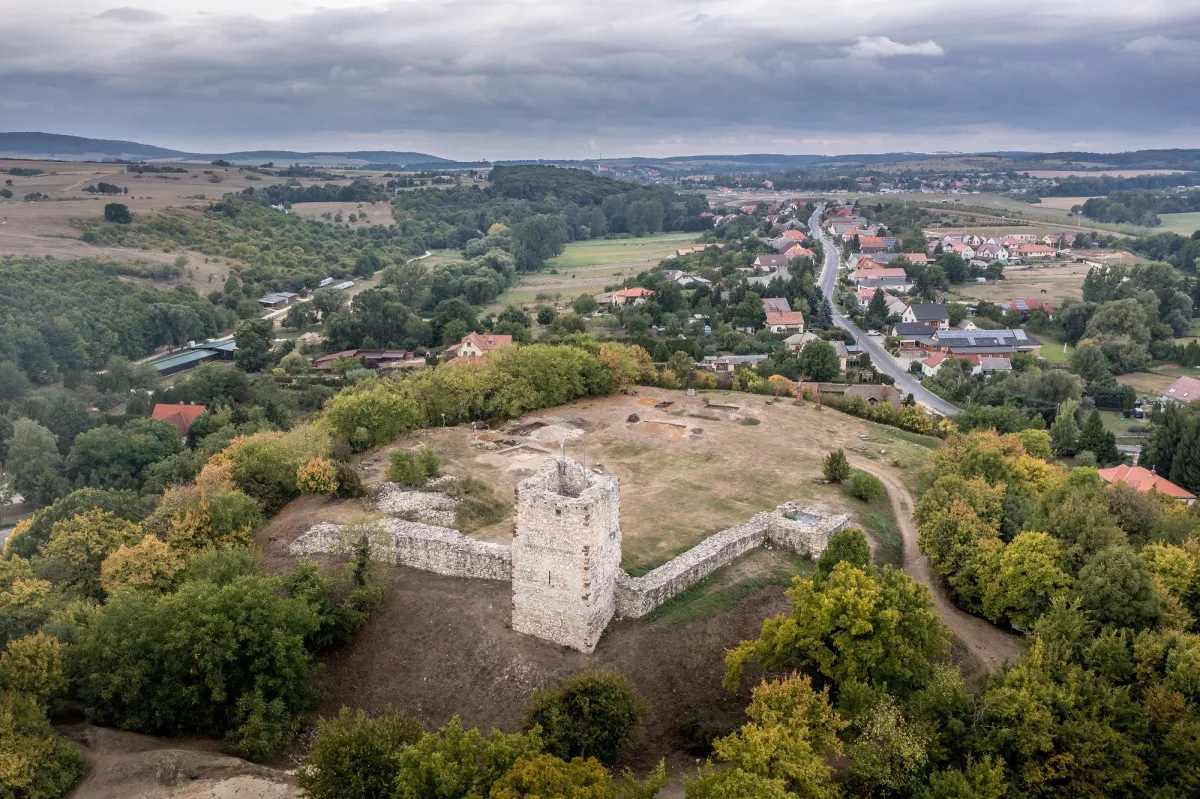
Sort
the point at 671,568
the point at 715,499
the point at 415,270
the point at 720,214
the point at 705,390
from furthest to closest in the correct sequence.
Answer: the point at 720,214
the point at 415,270
the point at 705,390
the point at 715,499
the point at 671,568

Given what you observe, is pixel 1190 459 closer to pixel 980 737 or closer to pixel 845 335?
pixel 980 737

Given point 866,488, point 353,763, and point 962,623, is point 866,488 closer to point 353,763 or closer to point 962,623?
point 962,623

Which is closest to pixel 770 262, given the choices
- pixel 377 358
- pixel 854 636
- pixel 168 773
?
pixel 377 358

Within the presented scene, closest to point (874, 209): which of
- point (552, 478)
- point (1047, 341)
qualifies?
point (1047, 341)

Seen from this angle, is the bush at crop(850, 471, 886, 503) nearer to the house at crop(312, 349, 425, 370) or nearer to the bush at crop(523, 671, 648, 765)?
the bush at crop(523, 671, 648, 765)

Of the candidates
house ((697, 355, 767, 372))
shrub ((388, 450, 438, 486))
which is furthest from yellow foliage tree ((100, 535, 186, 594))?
house ((697, 355, 767, 372))
